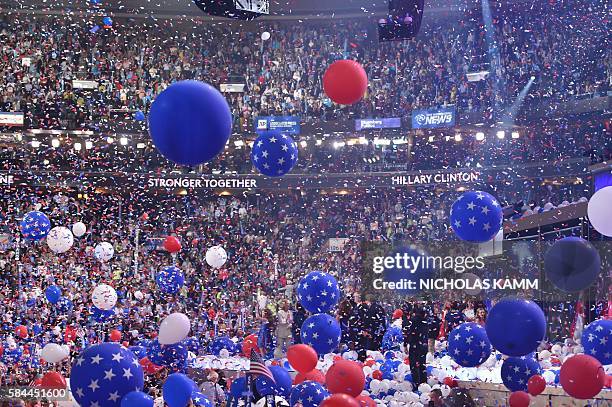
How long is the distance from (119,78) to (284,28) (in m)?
5.75

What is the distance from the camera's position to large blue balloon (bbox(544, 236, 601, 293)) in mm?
7668

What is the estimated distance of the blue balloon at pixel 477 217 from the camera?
7.76 meters

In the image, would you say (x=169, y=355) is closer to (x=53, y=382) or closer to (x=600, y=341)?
(x=53, y=382)

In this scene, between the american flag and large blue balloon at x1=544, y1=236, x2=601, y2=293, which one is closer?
large blue balloon at x1=544, y1=236, x2=601, y2=293

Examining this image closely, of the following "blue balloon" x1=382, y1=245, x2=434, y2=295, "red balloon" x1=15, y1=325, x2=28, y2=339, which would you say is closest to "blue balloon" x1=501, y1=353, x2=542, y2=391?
"blue balloon" x1=382, y1=245, x2=434, y2=295

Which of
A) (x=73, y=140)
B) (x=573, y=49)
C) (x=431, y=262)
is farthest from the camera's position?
(x=73, y=140)

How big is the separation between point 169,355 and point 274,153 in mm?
3353

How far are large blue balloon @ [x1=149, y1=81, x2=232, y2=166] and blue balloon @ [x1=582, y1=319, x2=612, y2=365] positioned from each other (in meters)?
4.29

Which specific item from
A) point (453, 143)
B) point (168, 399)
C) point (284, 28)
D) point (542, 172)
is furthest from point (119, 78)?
point (168, 399)

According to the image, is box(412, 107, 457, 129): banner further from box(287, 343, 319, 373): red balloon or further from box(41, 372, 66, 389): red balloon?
box(41, 372, 66, 389): red balloon

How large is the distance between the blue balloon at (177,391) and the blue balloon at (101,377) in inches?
109

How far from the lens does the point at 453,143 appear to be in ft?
81.0

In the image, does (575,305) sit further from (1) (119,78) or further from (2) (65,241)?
(1) (119,78)

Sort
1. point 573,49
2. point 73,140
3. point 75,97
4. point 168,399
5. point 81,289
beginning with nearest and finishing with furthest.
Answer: point 168,399
point 81,289
point 573,49
point 75,97
point 73,140
